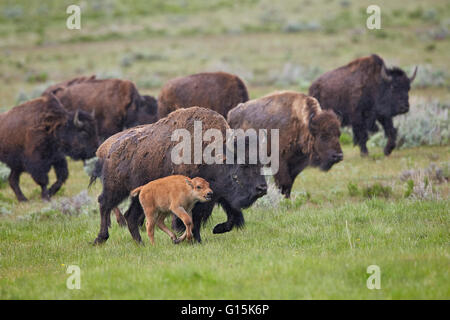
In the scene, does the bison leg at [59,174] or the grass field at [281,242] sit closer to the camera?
the grass field at [281,242]

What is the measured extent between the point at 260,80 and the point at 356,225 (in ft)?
61.8

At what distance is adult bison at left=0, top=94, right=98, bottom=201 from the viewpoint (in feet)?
43.1

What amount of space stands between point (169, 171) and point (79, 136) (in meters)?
5.55

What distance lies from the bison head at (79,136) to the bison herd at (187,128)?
2 cm

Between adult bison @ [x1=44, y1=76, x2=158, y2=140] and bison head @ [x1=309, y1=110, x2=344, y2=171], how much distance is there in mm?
6475

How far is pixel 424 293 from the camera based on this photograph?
5922 mm

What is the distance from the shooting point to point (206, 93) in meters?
14.9

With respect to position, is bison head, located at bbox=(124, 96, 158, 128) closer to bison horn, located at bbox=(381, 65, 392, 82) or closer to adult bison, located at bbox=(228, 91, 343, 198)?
adult bison, located at bbox=(228, 91, 343, 198)

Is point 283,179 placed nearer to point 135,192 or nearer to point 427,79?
point 135,192

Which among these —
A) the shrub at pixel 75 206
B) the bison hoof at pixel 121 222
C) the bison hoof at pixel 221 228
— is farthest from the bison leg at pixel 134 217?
the shrub at pixel 75 206

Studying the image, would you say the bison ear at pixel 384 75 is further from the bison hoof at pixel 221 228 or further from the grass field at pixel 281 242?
the bison hoof at pixel 221 228

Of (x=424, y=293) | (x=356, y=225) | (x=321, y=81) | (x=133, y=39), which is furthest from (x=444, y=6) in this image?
(x=424, y=293)

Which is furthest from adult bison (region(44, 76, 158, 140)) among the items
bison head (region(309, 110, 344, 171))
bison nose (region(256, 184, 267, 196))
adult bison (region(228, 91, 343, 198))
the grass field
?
bison nose (region(256, 184, 267, 196))

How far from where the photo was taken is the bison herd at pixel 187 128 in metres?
8.55
